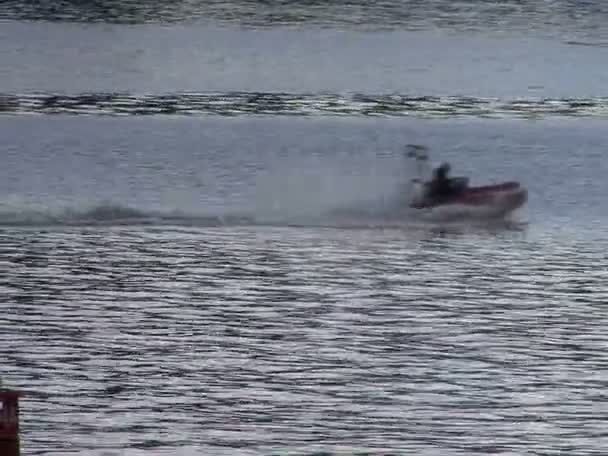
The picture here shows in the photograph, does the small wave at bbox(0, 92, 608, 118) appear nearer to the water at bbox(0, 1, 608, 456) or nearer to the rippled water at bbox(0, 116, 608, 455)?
the water at bbox(0, 1, 608, 456)

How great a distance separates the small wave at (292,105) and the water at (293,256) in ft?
0.83

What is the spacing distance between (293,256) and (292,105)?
35577 millimetres

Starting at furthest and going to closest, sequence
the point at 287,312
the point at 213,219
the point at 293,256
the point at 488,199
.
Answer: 1. the point at 213,219
2. the point at 488,199
3. the point at 293,256
4. the point at 287,312

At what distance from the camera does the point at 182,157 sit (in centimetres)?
6425

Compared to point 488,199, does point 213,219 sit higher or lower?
lower

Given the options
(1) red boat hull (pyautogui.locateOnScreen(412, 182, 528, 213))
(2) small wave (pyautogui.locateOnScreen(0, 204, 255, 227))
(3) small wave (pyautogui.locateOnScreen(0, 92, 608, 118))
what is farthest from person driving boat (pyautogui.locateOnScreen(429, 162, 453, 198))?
(3) small wave (pyautogui.locateOnScreen(0, 92, 608, 118))

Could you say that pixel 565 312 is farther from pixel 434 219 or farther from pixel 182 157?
pixel 182 157

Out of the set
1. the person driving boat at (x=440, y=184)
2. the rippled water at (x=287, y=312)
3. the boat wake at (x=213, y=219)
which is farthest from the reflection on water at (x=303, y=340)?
the person driving boat at (x=440, y=184)

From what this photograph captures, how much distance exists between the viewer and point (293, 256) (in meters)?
43.9

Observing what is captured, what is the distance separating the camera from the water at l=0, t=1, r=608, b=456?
2889cm

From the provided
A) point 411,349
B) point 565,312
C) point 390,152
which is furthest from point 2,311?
point 390,152

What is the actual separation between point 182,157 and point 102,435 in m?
37.4

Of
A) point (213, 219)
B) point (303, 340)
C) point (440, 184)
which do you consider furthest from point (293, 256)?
point (303, 340)

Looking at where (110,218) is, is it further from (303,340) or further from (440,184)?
(303,340)
